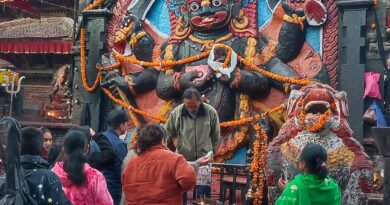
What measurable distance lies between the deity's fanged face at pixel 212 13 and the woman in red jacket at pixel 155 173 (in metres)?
6.84

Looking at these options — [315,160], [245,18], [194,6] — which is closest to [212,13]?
[194,6]

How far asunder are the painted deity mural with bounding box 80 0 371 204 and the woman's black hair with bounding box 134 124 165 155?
5254 millimetres

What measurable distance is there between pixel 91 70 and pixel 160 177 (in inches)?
341

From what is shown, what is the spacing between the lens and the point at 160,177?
4.69 meters

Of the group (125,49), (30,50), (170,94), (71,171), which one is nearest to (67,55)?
(30,50)

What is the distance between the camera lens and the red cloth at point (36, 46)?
2122cm

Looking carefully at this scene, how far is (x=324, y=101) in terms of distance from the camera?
24.7 feet

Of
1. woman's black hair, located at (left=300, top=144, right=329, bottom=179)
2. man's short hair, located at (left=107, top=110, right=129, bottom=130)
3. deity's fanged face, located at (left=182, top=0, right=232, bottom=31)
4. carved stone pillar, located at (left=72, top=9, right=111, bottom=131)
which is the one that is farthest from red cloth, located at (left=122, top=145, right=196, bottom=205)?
carved stone pillar, located at (left=72, top=9, right=111, bottom=131)

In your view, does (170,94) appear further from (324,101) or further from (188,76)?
(324,101)

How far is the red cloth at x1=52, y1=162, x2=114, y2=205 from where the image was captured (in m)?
4.86

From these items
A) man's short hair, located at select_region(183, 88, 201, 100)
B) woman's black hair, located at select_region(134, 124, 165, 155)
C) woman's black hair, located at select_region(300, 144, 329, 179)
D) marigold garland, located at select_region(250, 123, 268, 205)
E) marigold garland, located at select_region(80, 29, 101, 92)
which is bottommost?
marigold garland, located at select_region(250, 123, 268, 205)

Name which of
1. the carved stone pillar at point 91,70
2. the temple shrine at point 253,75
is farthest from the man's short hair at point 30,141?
the carved stone pillar at point 91,70

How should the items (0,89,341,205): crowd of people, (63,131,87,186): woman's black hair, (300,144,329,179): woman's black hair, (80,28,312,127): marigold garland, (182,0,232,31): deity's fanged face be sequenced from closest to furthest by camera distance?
(0,89,341,205): crowd of people, (300,144,329,179): woman's black hair, (63,131,87,186): woman's black hair, (80,28,312,127): marigold garland, (182,0,232,31): deity's fanged face

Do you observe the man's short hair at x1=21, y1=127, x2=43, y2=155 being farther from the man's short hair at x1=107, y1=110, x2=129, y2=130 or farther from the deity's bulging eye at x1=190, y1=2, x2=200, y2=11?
the deity's bulging eye at x1=190, y1=2, x2=200, y2=11
